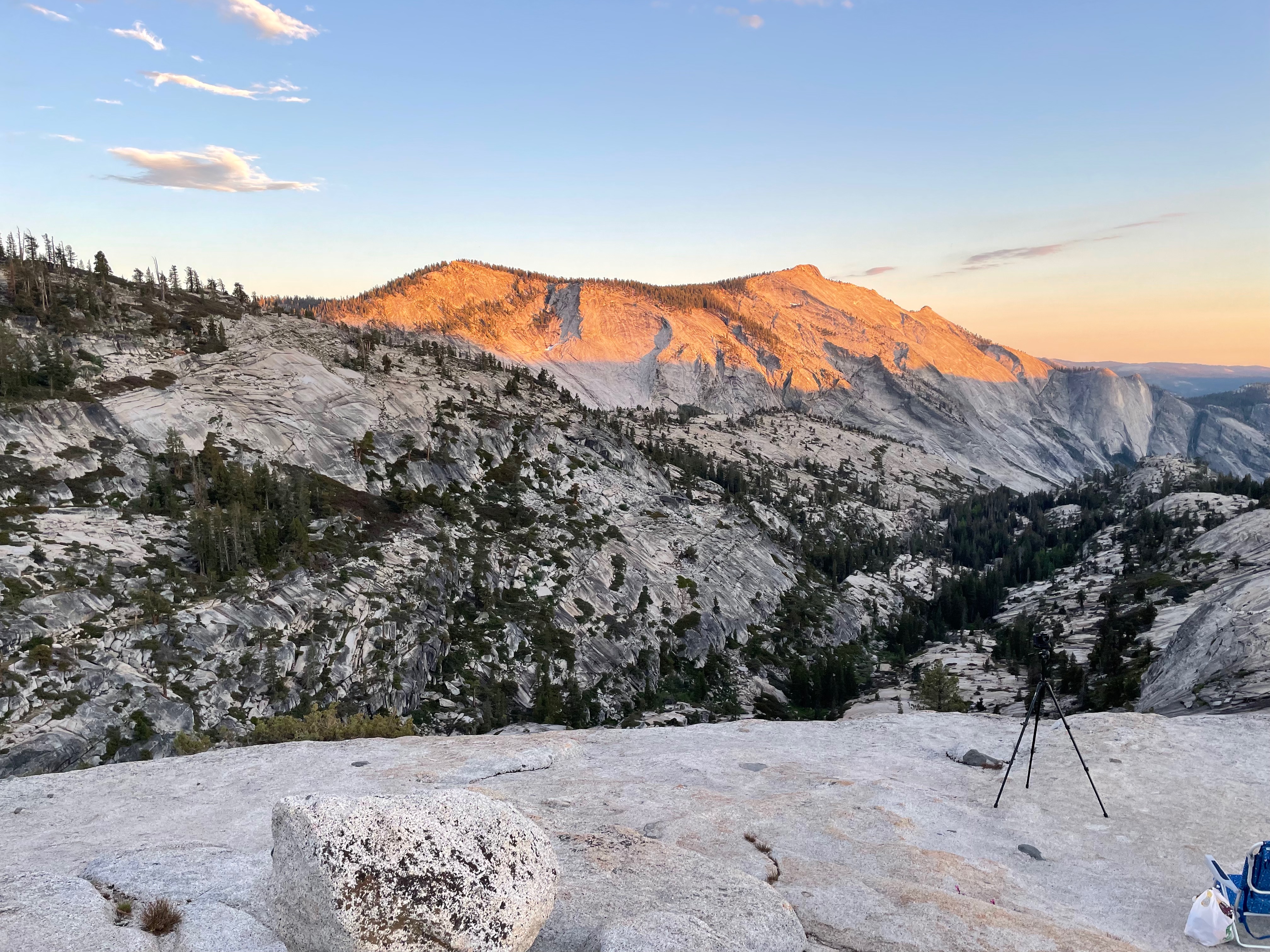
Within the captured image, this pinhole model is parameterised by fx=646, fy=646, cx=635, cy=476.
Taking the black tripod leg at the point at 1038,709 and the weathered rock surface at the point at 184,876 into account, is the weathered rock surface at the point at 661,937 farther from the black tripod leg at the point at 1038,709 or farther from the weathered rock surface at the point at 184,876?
the black tripod leg at the point at 1038,709

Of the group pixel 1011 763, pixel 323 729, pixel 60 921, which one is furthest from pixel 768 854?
pixel 323 729

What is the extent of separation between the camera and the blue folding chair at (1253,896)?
45.1 feet

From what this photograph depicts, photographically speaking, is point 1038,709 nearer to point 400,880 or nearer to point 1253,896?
point 1253,896

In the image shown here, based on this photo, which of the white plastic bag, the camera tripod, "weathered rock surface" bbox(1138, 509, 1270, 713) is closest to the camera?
the white plastic bag

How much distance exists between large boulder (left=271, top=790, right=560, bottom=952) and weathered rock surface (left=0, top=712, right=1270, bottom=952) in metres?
1.32

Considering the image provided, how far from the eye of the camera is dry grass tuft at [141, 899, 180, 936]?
38.2 ft

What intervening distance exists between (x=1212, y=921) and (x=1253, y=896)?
1.04m

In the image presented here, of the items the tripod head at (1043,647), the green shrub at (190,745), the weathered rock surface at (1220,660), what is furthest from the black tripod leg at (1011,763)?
the green shrub at (190,745)

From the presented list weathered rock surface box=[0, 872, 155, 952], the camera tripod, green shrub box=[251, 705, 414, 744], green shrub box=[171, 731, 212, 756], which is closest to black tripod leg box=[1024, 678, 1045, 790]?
the camera tripod

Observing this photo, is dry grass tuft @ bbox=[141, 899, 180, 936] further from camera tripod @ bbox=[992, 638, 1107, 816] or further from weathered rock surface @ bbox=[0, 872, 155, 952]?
camera tripod @ bbox=[992, 638, 1107, 816]

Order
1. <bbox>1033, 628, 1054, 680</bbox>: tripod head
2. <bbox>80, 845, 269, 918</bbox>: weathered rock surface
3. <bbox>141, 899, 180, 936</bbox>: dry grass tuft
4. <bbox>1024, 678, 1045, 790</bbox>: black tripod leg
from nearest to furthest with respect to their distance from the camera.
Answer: <bbox>141, 899, 180, 936</bbox>: dry grass tuft → <bbox>80, 845, 269, 918</bbox>: weathered rock surface → <bbox>1033, 628, 1054, 680</bbox>: tripod head → <bbox>1024, 678, 1045, 790</bbox>: black tripod leg

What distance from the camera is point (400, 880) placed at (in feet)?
32.6

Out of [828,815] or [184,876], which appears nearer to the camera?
[184,876]

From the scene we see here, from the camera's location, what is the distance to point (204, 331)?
103438mm
